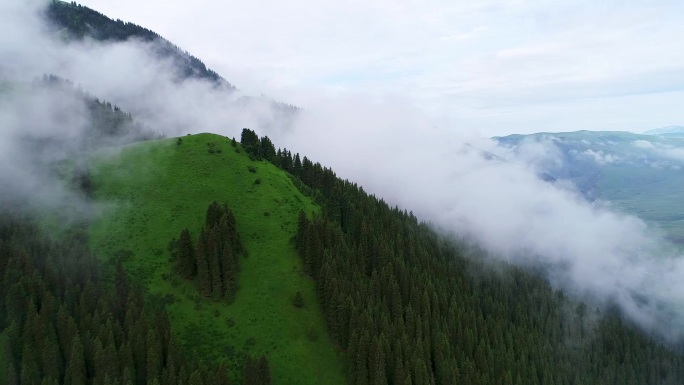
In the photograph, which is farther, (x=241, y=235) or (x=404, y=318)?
(x=241, y=235)

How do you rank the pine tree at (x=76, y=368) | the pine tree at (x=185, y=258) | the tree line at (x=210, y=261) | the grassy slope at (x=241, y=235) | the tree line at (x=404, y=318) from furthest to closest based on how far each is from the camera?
the pine tree at (x=185, y=258) < the tree line at (x=210, y=261) < the tree line at (x=404, y=318) < the grassy slope at (x=241, y=235) < the pine tree at (x=76, y=368)

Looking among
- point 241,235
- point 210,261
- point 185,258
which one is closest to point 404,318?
point 241,235

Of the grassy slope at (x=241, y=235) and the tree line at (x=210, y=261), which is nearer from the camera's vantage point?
the grassy slope at (x=241, y=235)

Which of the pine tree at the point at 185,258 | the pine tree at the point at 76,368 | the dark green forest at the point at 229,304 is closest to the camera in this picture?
the pine tree at the point at 76,368

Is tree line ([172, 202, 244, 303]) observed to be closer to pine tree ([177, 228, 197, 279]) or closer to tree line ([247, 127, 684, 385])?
pine tree ([177, 228, 197, 279])

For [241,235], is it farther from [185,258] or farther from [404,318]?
[404,318]

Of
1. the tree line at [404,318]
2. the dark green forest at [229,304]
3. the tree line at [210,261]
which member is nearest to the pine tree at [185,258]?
the tree line at [210,261]

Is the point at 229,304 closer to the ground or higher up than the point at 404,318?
higher up

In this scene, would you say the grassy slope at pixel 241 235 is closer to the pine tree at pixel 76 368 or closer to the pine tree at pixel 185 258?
the pine tree at pixel 185 258

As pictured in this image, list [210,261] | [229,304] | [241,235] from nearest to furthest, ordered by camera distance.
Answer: [229,304] → [210,261] → [241,235]
